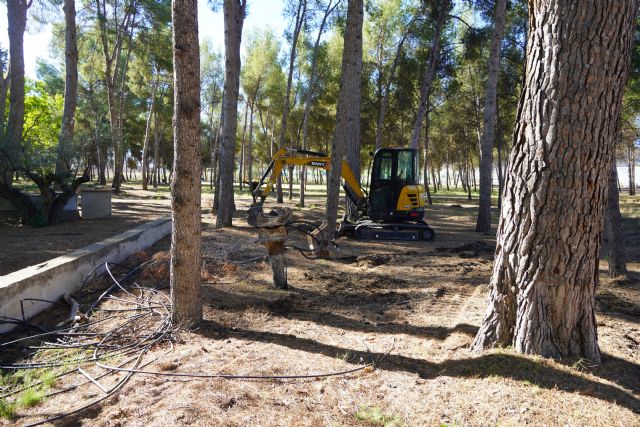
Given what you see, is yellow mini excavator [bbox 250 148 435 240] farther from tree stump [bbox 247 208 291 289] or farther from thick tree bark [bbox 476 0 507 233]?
tree stump [bbox 247 208 291 289]

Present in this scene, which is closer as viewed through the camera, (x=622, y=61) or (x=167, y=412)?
(x=167, y=412)

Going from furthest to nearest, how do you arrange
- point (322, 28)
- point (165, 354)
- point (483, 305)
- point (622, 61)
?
1. point (322, 28)
2. point (483, 305)
3. point (165, 354)
4. point (622, 61)

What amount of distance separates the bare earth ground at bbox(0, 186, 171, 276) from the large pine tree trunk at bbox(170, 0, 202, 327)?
11.8 ft

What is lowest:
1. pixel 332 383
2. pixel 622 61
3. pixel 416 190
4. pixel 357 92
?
pixel 332 383

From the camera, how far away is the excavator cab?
36.9 feet

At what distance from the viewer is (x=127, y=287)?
5.90 m

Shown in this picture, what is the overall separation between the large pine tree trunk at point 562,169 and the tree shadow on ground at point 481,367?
8.5 inches

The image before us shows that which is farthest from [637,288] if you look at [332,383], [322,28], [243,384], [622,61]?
[322,28]

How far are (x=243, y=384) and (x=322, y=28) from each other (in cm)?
1915

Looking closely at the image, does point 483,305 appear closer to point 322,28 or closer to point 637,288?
point 637,288

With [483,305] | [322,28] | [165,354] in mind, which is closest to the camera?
[165,354]

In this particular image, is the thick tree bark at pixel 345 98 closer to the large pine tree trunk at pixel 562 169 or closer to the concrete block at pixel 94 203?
the large pine tree trunk at pixel 562 169

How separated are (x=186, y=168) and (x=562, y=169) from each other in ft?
10.4

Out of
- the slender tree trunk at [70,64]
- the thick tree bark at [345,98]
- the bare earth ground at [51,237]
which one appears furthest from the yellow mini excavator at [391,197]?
the slender tree trunk at [70,64]
